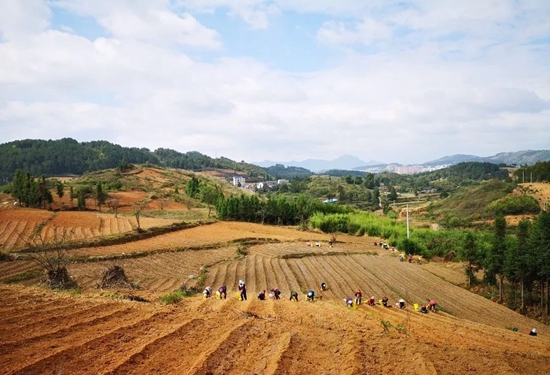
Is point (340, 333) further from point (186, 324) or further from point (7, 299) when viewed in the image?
point (7, 299)

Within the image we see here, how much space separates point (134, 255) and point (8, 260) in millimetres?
8661

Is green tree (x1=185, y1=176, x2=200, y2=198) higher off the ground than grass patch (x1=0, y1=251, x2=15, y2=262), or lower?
higher

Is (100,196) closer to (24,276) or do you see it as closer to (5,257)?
(5,257)

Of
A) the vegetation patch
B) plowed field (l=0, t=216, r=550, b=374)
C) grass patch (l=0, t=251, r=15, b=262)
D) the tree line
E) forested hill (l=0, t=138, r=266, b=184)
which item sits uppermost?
forested hill (l=0, t=138, r=266, b=184)

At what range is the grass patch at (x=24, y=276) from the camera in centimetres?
2064

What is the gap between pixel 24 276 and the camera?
21672mm

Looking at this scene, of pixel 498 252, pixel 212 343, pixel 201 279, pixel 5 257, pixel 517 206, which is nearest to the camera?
pixel 212 343

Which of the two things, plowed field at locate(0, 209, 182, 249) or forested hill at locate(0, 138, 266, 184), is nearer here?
plowed field at locate(0, 209, 182, 249)

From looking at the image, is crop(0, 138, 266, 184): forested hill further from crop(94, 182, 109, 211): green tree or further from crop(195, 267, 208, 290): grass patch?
crop(195, 267, 208, 290): grass patch

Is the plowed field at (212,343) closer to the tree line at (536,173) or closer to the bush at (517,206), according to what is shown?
the bush at (517,206)

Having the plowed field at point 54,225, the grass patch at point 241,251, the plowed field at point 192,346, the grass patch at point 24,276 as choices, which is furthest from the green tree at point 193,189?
the plowed field at point 192,346

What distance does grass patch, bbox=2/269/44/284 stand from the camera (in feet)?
67.7

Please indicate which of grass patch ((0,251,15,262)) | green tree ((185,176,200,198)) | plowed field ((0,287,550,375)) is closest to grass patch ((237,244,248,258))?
grass patch ((0,251,15,262))

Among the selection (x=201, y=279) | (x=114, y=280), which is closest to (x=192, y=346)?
(x=114, y=280)
